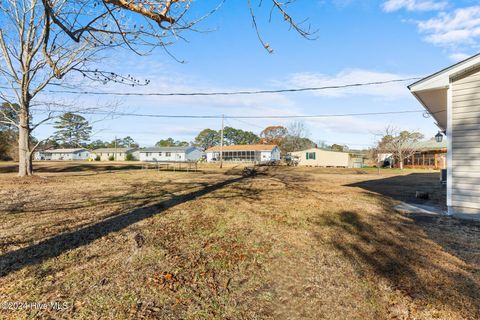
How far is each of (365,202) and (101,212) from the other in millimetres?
7355

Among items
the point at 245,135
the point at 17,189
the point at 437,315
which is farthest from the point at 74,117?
the point at 245,135

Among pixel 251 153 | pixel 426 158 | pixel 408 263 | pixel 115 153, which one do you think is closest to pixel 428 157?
pixel 426 158

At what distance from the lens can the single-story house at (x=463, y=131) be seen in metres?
5.75

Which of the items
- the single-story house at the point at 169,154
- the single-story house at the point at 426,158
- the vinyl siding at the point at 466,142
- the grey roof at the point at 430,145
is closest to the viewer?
the vinyl siding at the point at 466,142

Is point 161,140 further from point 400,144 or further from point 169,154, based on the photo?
point 400,144

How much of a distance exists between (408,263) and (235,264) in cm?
248

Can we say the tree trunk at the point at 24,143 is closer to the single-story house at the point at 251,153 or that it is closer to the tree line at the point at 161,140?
the tree line at the point at 161,140

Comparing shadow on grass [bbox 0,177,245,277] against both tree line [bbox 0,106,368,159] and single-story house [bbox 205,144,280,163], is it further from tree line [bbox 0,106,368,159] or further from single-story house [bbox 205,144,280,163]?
single-story house [bbox 205,144,280,163]

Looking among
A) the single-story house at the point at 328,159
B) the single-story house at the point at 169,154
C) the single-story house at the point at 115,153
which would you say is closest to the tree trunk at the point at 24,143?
the single-story house at the point at 328,159

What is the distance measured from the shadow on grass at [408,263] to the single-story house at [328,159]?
33504 mm

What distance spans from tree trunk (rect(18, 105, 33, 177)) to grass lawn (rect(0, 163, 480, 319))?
24.5 ft

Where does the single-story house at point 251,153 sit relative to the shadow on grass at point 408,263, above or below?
above

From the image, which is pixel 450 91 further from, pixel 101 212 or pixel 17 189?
pixel 17 189

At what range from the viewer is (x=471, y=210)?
5828mm
